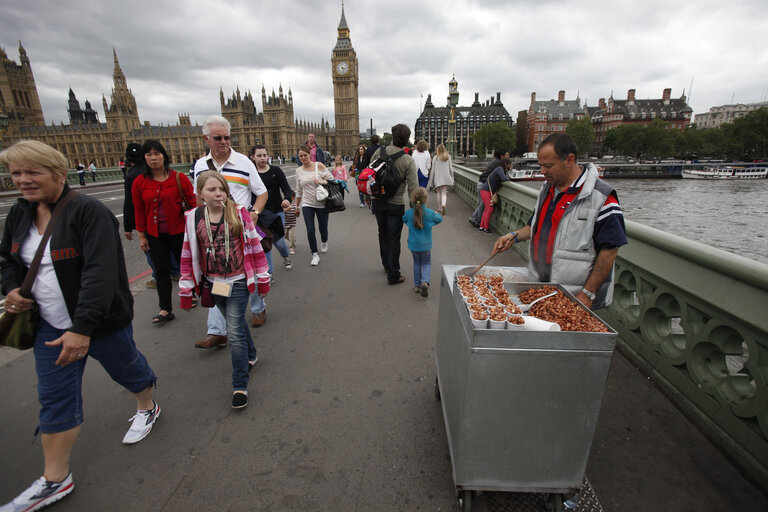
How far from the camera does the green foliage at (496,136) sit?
101 metres

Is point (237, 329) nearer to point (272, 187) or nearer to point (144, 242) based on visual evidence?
point (144, 242)

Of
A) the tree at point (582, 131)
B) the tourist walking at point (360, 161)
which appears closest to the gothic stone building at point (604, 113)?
the tree at point (582, 131)

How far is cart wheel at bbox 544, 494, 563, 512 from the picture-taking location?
1961 mm

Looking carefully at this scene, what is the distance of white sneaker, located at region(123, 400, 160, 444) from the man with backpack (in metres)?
3.44

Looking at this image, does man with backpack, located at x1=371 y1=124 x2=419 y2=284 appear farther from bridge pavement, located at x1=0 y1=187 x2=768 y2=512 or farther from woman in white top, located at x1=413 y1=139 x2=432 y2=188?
woman in white top, located at x1=413 y1=139 x2=432 y2=188

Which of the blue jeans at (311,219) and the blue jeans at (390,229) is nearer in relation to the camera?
the blue jeans at (390,229)

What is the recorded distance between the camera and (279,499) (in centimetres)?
211

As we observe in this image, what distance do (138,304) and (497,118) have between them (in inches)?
6330

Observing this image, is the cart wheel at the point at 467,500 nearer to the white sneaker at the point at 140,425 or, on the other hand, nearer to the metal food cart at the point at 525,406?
the metal food cart at the point at 525,406

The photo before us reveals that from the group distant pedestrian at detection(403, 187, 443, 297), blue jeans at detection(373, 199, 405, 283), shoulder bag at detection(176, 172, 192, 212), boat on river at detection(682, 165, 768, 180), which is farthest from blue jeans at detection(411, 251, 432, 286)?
boat on river at detection(682, 165, 768, 180)

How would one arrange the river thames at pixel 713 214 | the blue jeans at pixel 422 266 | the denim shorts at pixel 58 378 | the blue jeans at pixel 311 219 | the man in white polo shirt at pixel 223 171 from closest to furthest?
the denim shorts at pixel 58 378, the man in white polo shirt at pixel 223 171, the blue jeans at pixel 422 266, the blue jeans at pixel 311 219, the river thames at pixel 713 214

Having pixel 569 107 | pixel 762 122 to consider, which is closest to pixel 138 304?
pixel 762 122

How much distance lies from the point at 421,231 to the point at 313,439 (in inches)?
119

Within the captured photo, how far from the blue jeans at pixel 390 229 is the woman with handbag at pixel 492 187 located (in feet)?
12.1
